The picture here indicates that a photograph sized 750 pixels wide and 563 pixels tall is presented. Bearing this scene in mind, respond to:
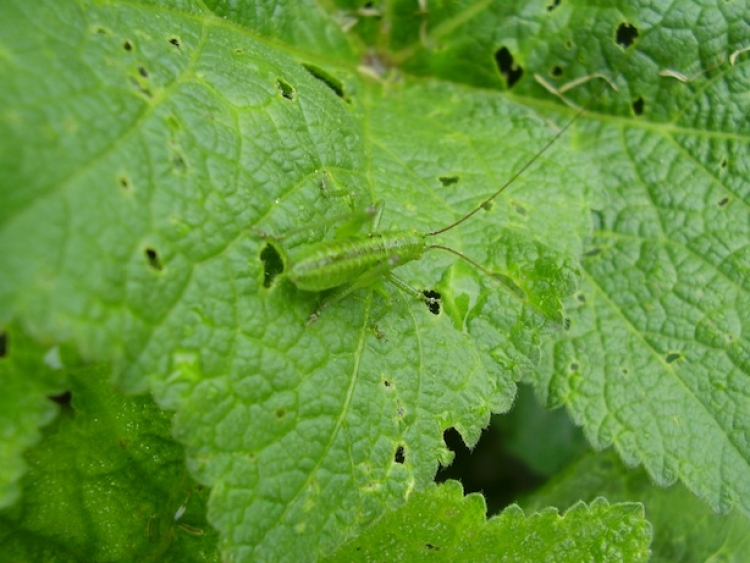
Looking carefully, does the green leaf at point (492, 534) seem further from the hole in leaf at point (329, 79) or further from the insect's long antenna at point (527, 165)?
the hole in leaf at point (329, 79)

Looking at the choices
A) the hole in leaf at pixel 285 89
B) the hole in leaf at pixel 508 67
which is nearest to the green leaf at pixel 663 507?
the hole in leaf at pixel 508 67

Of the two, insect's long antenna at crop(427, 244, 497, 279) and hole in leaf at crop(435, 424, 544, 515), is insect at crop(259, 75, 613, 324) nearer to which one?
insect's long antenna at crop(427, 244, 497, 279)

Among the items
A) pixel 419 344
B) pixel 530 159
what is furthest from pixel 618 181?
pixel 419 344

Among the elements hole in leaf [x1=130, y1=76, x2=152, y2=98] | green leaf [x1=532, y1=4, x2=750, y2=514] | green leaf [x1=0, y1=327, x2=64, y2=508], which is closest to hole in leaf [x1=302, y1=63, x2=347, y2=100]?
hole in leaf [x1=130, y1=76, x2=152, y2=98]

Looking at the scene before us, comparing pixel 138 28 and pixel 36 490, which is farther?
pixel 36 490

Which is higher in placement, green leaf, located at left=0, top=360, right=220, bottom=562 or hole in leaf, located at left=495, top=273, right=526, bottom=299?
hole in leaf, located at left=495, top=273, right=526, bottom=299

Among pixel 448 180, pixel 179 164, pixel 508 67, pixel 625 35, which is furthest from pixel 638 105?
pixel 179 164

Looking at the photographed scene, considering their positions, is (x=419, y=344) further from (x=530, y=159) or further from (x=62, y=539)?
(x=62, y=539)
